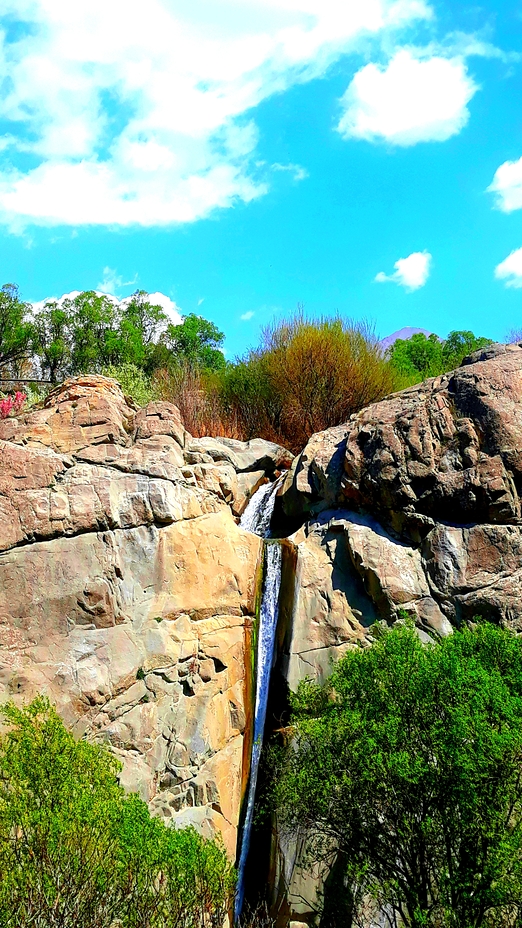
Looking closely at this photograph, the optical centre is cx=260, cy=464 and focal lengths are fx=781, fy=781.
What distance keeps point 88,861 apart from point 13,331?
35.5 metres

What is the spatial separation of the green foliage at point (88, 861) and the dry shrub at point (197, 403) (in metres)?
16.9

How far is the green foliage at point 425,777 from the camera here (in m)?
11.3

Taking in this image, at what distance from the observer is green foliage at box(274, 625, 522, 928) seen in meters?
11.3

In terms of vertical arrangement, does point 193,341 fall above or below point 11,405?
above

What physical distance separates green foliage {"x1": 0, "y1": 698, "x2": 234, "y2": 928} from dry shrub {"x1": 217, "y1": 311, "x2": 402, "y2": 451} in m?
18.0

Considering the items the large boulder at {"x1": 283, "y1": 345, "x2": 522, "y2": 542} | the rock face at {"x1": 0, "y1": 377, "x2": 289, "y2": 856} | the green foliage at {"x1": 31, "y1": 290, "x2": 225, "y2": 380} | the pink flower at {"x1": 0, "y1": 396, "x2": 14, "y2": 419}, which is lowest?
the rock face at {"x1": 0, "y1": 377, "x2": 289, "y2": 856}

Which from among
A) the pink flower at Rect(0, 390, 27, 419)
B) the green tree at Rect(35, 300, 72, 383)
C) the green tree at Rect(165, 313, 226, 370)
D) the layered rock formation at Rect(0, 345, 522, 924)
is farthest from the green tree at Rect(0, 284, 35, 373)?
the layered rock formation at Rect(0, 345, 522, 924)

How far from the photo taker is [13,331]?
41344 millimetres

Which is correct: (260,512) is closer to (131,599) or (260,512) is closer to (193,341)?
(131,599)

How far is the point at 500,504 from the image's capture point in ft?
54.3

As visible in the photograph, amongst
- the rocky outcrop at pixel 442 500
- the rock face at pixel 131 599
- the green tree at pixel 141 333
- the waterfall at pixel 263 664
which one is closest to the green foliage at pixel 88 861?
the rock face at pixel 131 599

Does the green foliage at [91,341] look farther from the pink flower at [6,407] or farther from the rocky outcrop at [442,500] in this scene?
the rocky outcrop at [442,500]

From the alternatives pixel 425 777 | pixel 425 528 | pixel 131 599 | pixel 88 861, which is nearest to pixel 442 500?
pixel 425 528

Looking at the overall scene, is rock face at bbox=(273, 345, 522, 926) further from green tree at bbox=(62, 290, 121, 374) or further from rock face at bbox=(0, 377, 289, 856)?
green tree at bbox=(62, 290, 121, 374)
